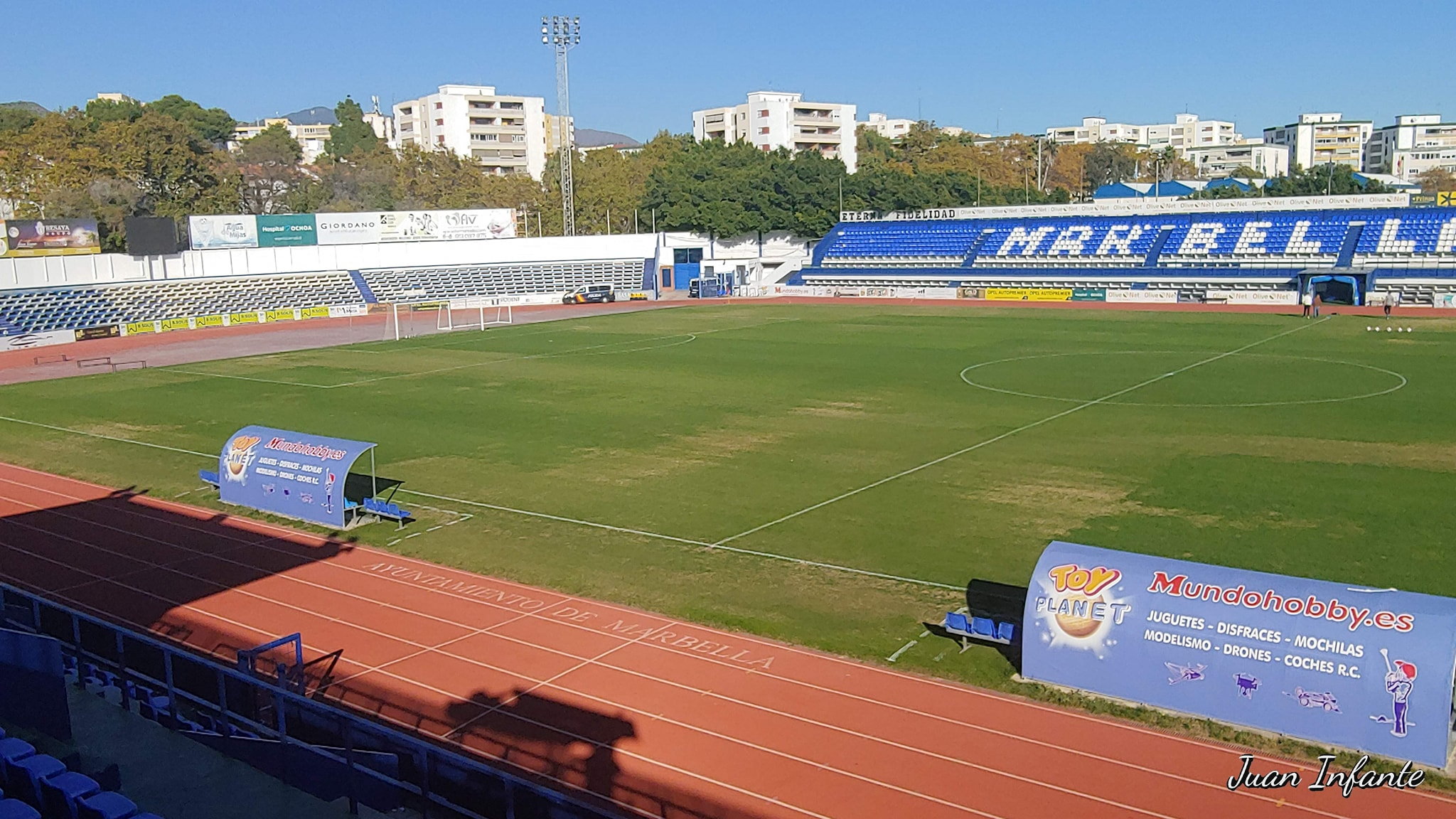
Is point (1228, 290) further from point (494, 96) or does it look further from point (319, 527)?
point (494, 96)

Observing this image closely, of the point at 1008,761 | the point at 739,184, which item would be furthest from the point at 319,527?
the point at 739,184

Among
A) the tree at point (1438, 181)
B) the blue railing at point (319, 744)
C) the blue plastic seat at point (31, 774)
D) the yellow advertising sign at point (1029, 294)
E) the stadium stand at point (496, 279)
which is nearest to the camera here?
the blue plastic seat at point (31, 774)

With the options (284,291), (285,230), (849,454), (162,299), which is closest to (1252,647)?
(849,454)

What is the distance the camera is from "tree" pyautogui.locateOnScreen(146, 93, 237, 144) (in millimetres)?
131250

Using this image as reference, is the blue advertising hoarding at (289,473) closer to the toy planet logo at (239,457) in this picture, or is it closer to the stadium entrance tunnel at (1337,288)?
the toy planet logo at (239,457)

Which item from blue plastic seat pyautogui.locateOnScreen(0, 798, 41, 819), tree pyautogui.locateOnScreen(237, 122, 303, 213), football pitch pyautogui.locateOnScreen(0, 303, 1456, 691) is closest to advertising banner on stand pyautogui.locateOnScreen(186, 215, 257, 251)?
football pitch pyautogui.locateOnScreen(0, 303, 1456, 691)

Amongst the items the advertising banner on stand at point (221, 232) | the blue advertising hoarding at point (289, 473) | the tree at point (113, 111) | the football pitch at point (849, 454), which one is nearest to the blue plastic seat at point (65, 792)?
the football pitch at point (849, 454)

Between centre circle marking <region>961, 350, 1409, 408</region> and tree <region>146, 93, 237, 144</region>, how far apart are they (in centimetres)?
11701

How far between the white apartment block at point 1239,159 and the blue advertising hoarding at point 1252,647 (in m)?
172

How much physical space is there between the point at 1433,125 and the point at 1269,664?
22465 centimetres

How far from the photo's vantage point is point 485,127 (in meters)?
159

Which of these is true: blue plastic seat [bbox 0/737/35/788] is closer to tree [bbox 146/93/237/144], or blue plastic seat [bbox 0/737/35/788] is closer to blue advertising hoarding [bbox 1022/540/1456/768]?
blue advertising hoarding [bbox 1022/540/1456/768]

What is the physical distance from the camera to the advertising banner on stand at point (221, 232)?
225 feet

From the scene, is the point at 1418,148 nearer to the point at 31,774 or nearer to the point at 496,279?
the point at 496,279
